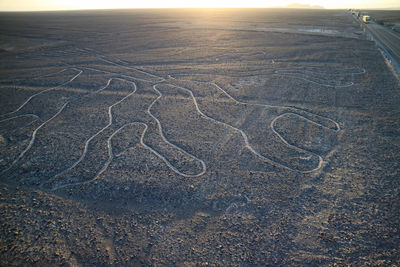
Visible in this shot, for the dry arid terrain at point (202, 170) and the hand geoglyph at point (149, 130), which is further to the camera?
the hand geoglyph at point (149, 130)

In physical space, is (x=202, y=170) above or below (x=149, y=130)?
below

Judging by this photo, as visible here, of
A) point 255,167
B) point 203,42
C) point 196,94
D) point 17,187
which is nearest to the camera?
point 17,187

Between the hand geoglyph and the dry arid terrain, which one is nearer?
the dry arid terrain

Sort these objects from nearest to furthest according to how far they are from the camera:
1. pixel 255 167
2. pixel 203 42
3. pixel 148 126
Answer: pixel 255 167 < pixel 148 126 < pixel 203 42

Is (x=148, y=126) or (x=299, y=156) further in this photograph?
(x=148, y=126)

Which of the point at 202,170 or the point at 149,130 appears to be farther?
the point at 149,130

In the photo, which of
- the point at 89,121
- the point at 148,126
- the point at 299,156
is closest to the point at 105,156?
the point at 148,126

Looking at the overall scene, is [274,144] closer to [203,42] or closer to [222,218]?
[222,218]

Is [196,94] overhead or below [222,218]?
overhead
